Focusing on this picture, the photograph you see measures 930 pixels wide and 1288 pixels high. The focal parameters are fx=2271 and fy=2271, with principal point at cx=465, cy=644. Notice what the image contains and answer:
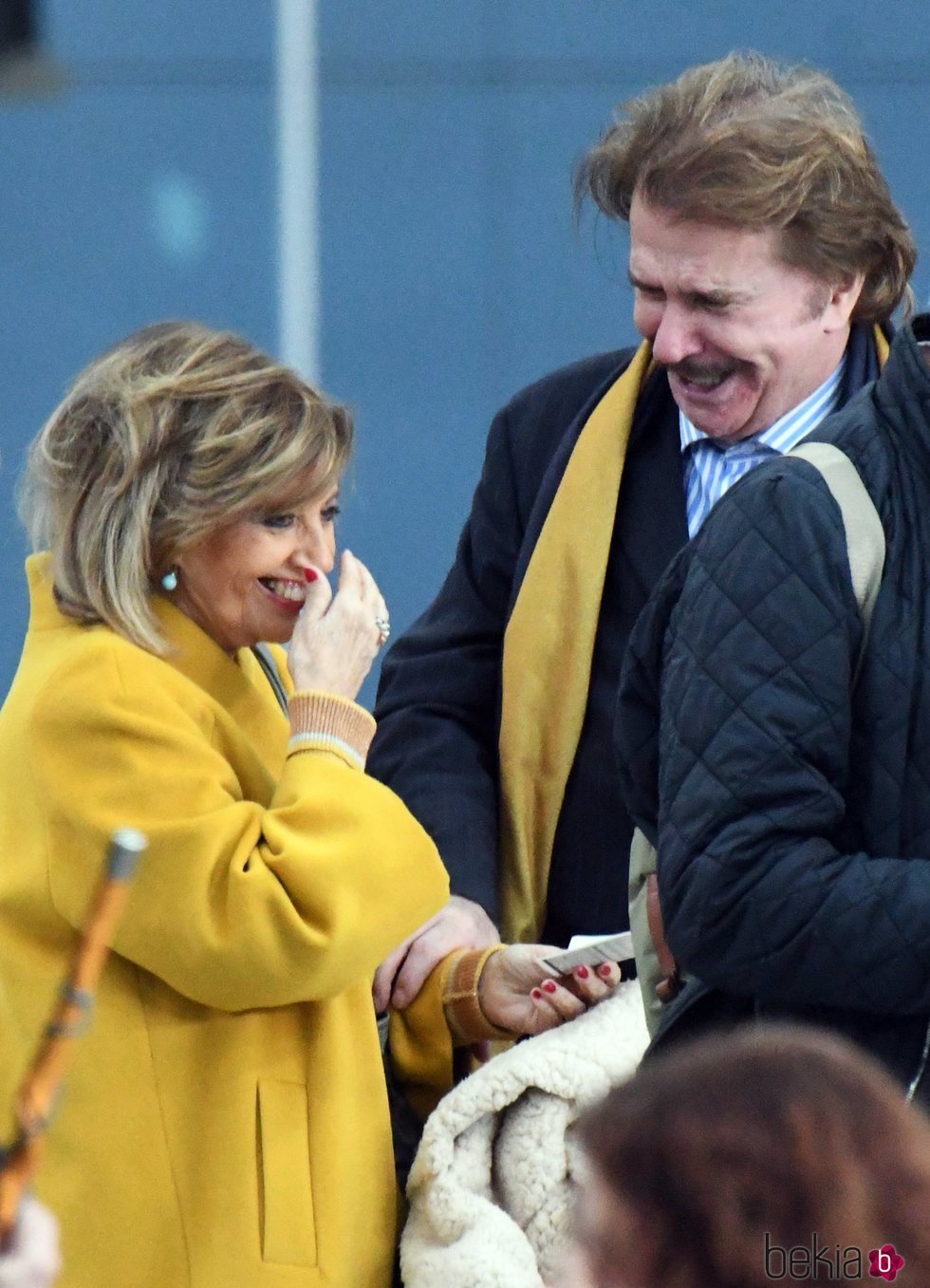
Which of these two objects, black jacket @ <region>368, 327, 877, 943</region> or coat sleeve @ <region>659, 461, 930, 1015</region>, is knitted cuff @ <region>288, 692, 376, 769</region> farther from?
coat sleeve @ <region>659, 461, 930, 1015</region>

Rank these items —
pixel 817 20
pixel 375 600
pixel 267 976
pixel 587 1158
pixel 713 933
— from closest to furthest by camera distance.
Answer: pixel 587 1158, pixel 713 933, pixel 267 976, pixel 375 600, pixel 817 20

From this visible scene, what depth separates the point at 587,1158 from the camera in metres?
1.50

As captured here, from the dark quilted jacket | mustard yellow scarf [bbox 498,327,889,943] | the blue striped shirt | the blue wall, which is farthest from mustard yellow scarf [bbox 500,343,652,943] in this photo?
the blue wall

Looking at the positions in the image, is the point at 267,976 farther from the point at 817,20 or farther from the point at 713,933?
the point at 817,20

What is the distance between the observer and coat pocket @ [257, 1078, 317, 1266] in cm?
Result: 268

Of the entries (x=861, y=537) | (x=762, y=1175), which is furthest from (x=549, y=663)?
(x=762, y=1175)

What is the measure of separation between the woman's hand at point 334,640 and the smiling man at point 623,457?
422mm

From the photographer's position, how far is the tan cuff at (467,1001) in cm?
307

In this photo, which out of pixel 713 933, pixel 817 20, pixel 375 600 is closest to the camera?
pixel 713 933

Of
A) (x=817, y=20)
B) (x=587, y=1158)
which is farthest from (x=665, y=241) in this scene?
(x=817, y=20)

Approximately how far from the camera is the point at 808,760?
Result: 2.09m

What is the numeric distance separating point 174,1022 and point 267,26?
219 inches

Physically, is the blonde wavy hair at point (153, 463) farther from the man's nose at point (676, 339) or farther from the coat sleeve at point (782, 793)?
the coat sleeve at point (782, 793)

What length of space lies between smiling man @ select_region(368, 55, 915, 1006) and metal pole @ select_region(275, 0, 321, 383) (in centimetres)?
429
